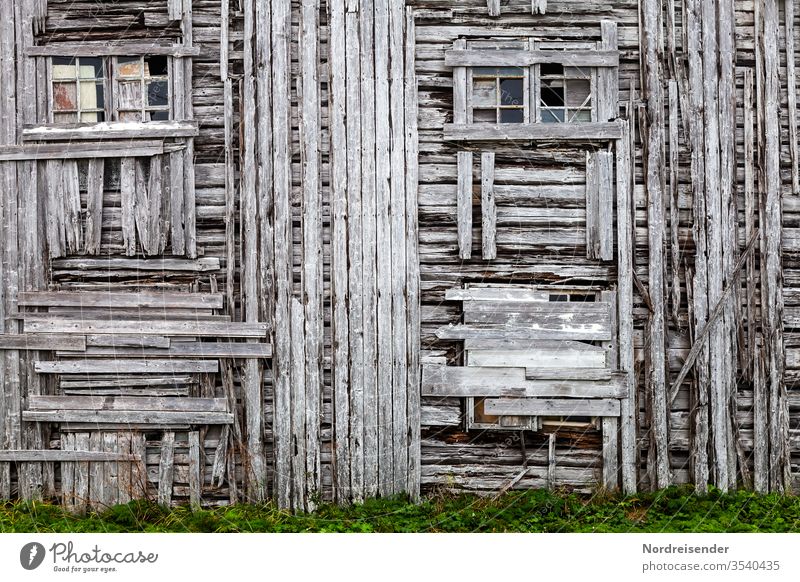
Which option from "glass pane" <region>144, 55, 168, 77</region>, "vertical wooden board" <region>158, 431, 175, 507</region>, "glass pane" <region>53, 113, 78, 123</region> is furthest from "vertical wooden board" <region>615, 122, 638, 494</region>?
"glass pane" <region>53, 113, 78, 123</region>

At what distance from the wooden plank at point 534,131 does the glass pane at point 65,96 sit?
3293 millimetres

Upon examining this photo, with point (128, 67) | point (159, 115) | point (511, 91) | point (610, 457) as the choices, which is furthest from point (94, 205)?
point (610, 457)

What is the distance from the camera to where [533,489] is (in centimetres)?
584

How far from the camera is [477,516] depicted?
5.61 metres

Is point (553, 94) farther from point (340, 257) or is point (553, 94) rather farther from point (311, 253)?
point (311, 253)

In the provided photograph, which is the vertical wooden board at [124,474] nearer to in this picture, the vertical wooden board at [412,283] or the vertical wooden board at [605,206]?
the vertical wooden board at [412,283]

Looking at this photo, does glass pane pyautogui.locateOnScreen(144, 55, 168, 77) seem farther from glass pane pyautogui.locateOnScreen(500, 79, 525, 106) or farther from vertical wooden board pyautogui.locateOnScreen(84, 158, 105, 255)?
glass pane pyautogui.locateOnScreen(500, 79, 525, 106)

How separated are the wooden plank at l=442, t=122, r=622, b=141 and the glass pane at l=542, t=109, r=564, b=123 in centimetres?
12

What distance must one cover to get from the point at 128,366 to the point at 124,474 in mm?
940

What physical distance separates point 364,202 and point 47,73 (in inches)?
118

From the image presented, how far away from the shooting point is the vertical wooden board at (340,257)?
579cm

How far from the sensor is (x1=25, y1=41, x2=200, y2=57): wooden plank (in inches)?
227

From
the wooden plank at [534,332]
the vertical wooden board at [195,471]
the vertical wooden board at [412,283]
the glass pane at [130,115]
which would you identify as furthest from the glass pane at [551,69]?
the vertical wooden board at [195,471]
